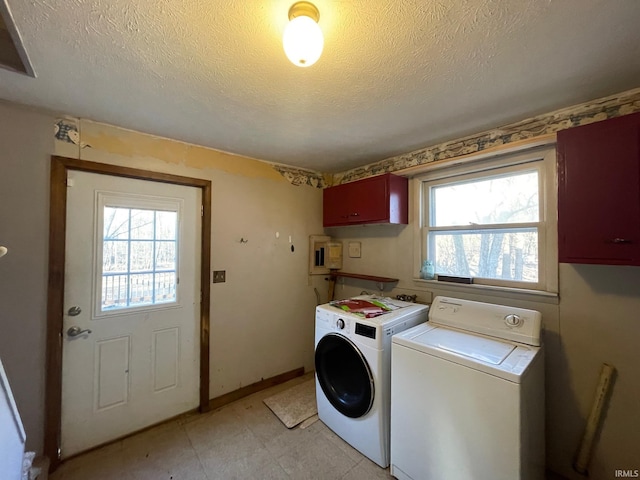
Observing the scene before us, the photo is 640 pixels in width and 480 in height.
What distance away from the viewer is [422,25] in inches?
38.3

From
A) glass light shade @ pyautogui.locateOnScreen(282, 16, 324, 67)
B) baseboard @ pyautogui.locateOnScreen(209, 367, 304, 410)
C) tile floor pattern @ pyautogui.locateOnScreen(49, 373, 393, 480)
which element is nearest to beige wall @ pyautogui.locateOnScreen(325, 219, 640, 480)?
tile floor pattern @ pyautogui.locateOnScreen(49, 373, 393, 480)

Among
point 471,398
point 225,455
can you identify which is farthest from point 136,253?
point 471,398

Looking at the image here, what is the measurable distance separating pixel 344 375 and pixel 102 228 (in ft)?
6.62

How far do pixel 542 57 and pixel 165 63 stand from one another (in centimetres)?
165

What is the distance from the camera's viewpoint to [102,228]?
1.81m

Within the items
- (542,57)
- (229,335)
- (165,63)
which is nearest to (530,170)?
(542,57)

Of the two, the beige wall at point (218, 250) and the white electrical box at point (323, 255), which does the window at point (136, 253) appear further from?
the white electrical box at point (323, 255)

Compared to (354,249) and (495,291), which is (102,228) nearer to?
(354,249)

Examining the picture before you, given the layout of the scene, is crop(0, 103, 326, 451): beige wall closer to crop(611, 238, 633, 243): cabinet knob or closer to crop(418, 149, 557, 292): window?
crop(418, 149, 557, 292): window

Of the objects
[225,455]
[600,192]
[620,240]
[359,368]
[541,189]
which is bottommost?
[225,455]

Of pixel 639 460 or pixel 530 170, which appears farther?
pixel 530 170

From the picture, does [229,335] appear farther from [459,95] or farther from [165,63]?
[459,95]

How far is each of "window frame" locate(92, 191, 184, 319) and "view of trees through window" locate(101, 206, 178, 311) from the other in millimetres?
20

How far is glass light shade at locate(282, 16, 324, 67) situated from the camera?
86 cm
